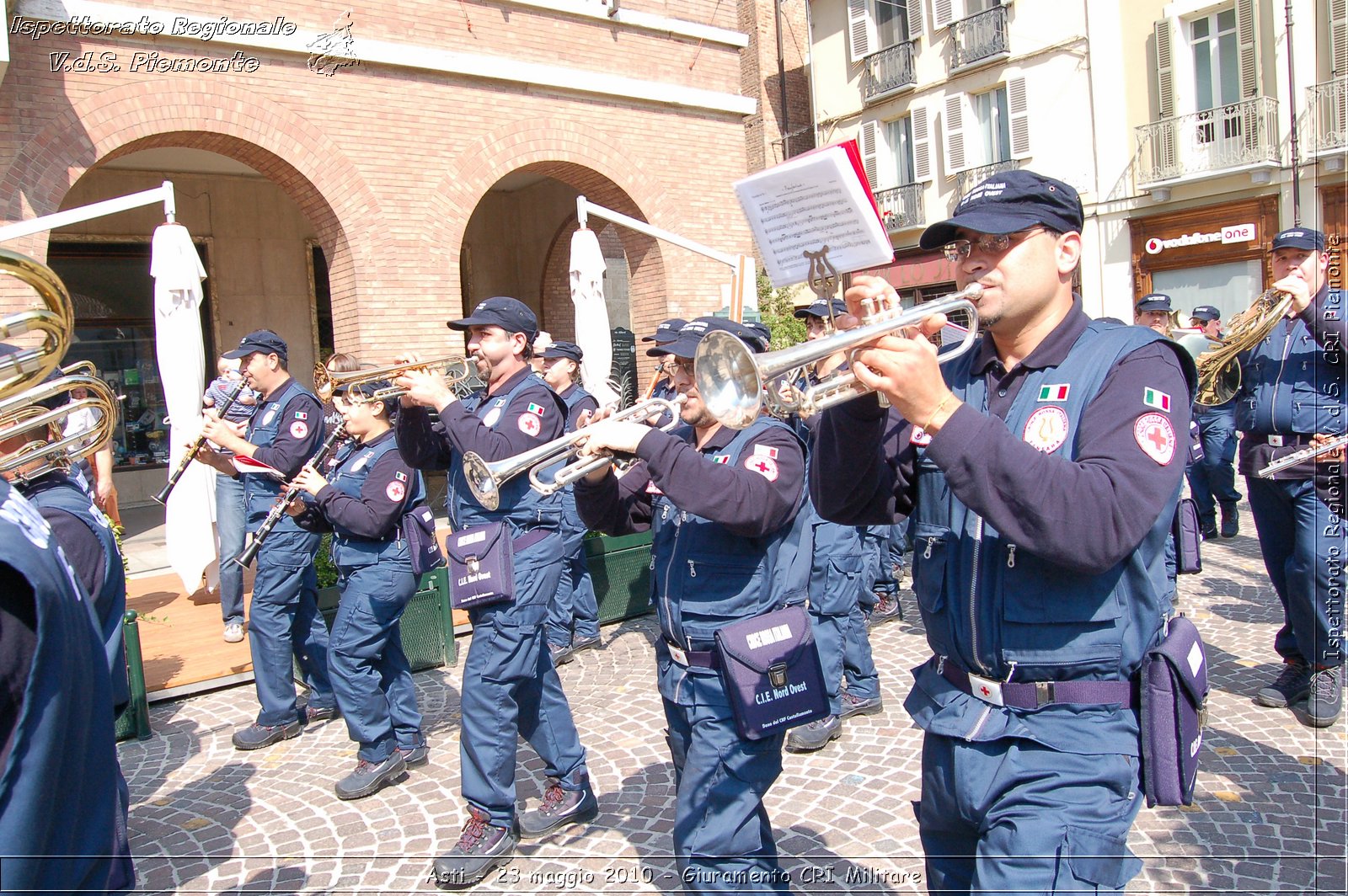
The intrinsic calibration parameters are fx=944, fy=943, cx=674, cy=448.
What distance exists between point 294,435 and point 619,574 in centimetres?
298

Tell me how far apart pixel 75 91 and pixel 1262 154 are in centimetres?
1887

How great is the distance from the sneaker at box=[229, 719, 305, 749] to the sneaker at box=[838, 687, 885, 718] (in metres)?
3.32

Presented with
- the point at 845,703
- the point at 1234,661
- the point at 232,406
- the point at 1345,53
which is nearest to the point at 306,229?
the point at 232,406

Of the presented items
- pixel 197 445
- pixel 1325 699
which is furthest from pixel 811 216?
pixel 197 445

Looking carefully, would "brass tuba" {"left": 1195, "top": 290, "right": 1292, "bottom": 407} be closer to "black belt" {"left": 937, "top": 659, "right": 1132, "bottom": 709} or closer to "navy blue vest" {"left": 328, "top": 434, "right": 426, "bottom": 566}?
"black belt" {"left": 937, "top": 659, "right": 1132, "bottom": 709}

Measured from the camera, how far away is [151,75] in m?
10.3

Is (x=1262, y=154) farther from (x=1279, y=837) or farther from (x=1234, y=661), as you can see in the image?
(x=1279, y=837)

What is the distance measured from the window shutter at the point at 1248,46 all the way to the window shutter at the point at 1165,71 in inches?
45.9

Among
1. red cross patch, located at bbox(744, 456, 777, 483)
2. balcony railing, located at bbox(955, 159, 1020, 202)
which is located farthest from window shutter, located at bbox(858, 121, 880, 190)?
red cross patch, located at bbox(744, 456, 777, 483)

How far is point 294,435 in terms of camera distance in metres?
5.94

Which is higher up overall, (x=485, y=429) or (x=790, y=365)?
(x=790, y=365)

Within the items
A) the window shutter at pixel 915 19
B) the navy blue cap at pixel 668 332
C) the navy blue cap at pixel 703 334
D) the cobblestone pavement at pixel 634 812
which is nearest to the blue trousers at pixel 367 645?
the cobblestone pavement at pixel 634 812

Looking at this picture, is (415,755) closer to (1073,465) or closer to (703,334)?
(703,334)

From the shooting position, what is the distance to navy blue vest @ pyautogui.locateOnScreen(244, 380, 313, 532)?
19.9 ft
